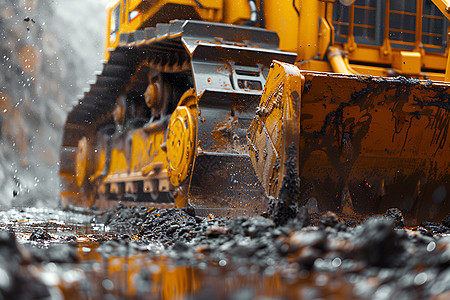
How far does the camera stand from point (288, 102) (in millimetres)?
3215

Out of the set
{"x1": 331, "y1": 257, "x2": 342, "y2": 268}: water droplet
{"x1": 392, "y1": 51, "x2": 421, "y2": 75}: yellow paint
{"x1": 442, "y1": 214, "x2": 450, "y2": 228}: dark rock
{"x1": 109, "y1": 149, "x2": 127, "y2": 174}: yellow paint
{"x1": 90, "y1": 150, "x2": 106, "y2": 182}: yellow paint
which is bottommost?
{"x1": 90, "y1": 150, "x2": 106, "y2": 182}: yellow paint

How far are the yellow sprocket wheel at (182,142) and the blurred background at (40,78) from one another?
9.85 m

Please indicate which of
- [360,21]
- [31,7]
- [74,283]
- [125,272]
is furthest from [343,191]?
[31,7]

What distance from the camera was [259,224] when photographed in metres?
2.67

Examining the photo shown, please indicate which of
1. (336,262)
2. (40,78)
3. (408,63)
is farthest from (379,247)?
(40,78)

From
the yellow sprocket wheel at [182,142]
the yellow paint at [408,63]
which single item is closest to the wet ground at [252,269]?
the yellow sprocket wheel at [182,142]

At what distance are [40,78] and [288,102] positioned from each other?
20657mm

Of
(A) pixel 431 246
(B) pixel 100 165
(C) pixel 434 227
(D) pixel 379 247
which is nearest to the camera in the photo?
(D) pixel 379 247

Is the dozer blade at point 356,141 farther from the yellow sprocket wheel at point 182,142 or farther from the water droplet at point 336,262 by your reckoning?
the water droplet at point 336,262

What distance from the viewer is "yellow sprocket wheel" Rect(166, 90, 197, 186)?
171 inches

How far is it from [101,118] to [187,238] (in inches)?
204

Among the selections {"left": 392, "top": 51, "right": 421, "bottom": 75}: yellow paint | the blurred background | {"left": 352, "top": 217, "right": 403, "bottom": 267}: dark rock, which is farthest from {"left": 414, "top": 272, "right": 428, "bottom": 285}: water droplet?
the blurred background

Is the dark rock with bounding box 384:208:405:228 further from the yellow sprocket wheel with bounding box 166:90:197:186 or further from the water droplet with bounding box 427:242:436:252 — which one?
the yellow sprocket wheel with bounding box 166:90:197:186

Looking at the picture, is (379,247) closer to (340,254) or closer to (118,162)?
(340,254)
